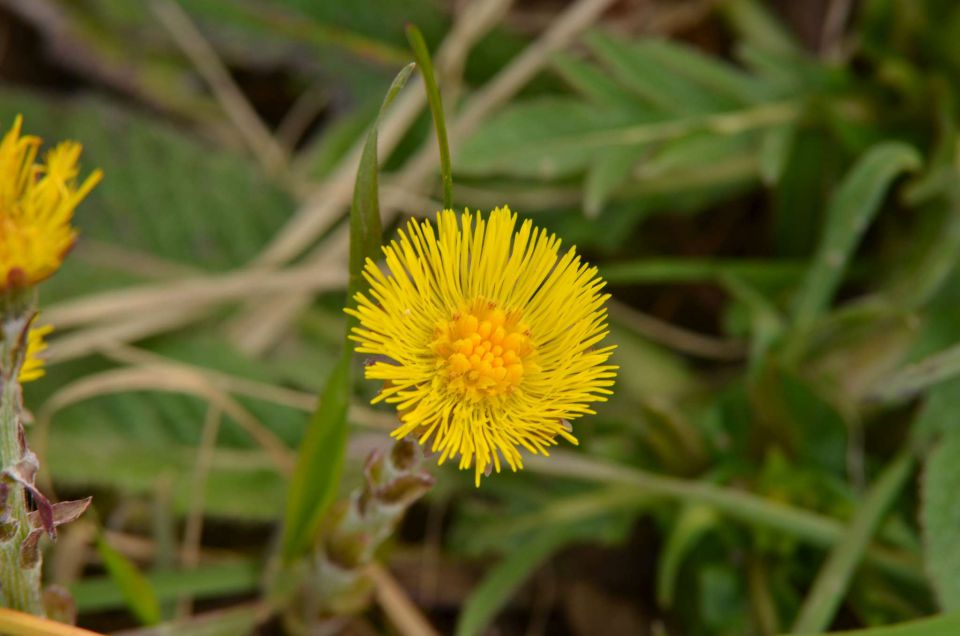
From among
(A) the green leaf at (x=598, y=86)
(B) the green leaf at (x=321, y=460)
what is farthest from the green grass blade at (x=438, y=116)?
(A) the green leaf at (x=598, y=86)

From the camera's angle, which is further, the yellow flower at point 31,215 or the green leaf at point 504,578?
the green leaf at point 504,578

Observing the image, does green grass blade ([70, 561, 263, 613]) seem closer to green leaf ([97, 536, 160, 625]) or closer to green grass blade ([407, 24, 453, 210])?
green leaf ([97, 536, 160, 625])

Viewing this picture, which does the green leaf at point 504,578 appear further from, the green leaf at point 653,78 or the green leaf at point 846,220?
the green leaf at point 653,78

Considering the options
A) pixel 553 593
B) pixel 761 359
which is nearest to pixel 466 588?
pixel 553 593

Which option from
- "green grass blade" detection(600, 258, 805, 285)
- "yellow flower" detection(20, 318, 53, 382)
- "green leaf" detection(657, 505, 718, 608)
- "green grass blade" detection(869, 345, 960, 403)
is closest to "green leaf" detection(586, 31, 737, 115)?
"green grass blade" detection(600, 258, 805, 285)

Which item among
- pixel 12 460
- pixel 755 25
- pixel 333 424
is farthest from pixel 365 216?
pixel 755 25

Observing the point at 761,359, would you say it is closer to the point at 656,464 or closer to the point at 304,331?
the point at 656,464
